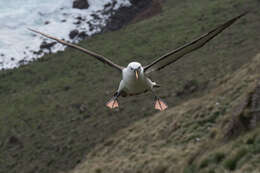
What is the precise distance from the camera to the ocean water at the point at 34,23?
46.5 m

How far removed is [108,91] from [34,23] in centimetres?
2706

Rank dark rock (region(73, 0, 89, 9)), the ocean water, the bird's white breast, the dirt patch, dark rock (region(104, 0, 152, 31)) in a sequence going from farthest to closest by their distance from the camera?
dark rock (region(73, 0, 89, 9))
dark rock (region(104, 0, 152, 31))
the dirt patch
the ocean water
the bird's white breast

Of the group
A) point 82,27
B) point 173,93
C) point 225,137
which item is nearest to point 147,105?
point 173,93

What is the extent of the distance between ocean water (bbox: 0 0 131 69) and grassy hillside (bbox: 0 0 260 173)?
4.56 m

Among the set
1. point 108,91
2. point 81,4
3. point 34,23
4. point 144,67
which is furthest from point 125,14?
point 144,67

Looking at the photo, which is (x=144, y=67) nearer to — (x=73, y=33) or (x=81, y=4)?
(x=73, y=33)

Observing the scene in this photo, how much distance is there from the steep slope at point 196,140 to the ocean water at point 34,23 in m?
24.9

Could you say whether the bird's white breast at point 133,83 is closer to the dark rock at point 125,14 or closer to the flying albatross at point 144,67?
the flying albatross at point 144,67

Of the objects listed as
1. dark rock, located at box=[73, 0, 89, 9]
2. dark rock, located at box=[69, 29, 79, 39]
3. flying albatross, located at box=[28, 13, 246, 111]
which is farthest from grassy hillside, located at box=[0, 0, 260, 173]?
dark rock, located at box=[73, 0, 89, 9]

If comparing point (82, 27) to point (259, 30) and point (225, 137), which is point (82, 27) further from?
point (225, 137)

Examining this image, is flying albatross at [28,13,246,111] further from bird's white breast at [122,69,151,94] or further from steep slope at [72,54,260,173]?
steep slope at [72,54,260,173]

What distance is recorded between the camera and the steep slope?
12.1m

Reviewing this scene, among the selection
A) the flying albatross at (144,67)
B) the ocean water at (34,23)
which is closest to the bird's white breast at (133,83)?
the flying albatross at (144,67)

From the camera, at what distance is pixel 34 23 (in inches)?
2119
